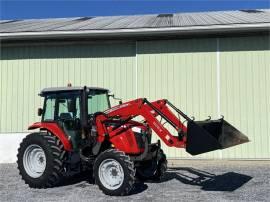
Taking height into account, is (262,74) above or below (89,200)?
above

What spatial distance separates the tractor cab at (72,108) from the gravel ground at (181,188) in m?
1.19

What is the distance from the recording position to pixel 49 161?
845 cm

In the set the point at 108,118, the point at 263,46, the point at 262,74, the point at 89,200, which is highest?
the point at 263,46

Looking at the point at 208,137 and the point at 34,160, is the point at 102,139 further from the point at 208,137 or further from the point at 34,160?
the point at 208,137

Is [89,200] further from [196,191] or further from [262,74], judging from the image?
[262,74]

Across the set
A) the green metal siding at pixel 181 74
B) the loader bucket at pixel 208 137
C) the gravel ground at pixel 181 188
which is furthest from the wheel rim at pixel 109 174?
the green metal siding at pixel 181 74

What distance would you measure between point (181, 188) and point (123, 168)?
1.55 meters

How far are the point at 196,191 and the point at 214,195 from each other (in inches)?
18.8

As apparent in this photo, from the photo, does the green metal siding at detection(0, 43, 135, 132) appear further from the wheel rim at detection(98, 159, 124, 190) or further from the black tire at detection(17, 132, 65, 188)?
the wheel rim at detection(98, 159, 124, 190)

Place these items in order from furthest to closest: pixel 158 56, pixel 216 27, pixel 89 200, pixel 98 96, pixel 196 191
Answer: pixel 158 56
pixel 216 27
pixel 98 96
pixel 196 191
pixel 89 200

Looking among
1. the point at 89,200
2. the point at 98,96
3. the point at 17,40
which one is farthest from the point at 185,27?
the point at 89,200

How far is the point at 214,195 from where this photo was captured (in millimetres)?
7750

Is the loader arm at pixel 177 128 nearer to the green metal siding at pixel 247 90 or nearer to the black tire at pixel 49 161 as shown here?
the black tire at pixel 49 161

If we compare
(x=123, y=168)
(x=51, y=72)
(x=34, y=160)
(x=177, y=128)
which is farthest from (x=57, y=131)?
(x=51, y=72)
